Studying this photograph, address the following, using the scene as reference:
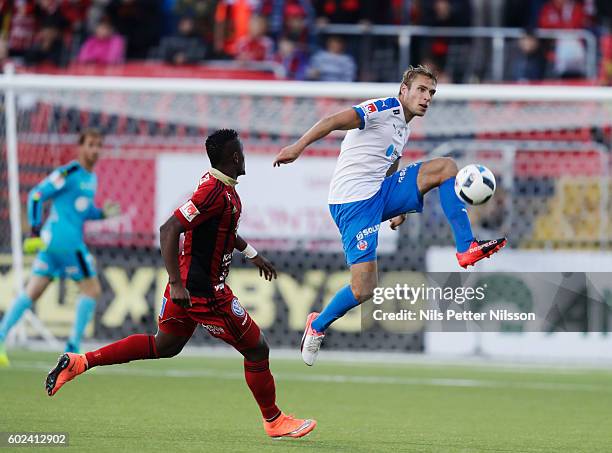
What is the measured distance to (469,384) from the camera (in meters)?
10.9

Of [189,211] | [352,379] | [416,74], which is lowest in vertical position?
[352,379]

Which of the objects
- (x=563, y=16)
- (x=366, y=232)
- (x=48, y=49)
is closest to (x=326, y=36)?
(x=563, y=16)

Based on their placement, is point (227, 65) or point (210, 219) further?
point (227, 65)

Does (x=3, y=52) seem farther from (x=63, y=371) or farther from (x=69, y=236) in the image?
(x=63, y=371)

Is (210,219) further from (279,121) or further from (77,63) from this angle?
(77,63)

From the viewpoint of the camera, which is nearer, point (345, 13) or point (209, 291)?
point (209, 291)

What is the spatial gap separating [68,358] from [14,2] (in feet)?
43.3

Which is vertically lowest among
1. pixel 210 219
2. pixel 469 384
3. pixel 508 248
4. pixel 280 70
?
pixel 469 384

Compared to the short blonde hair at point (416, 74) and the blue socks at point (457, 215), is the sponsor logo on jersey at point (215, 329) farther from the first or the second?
the short blonde hair at point (416, 74)

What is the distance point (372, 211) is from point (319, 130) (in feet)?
3.11

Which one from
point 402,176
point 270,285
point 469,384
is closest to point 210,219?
point 402,176

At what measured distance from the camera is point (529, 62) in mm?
16953

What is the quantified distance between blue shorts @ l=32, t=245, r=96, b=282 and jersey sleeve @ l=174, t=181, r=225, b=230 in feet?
15.7

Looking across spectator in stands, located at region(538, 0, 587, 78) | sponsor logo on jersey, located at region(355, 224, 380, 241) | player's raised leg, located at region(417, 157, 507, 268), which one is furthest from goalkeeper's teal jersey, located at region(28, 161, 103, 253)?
spectator in stands, located at region(538, 0, 587, 78)
